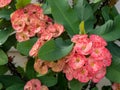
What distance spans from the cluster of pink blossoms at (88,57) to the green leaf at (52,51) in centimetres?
2

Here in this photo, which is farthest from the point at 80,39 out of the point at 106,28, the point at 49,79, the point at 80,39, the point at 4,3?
the point at 4,3

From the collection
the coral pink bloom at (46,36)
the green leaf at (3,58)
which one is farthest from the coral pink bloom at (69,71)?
the green leaf at (3,58)

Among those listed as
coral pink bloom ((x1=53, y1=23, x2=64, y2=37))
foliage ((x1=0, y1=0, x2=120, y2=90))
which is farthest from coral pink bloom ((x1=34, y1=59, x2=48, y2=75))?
coral pink bloom ((x1=53, y1=23, x2=64, y2=37))

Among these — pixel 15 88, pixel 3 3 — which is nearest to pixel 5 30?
pixel 3 3

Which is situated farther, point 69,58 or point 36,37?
point 36,37

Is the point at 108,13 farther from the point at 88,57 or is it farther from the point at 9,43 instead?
the point at 9,43

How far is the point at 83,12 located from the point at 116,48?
0.58 ft

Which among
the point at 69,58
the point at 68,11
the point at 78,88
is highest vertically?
A: the point at 68,11

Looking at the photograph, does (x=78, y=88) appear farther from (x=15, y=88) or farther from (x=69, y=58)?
(x=15, y=88)

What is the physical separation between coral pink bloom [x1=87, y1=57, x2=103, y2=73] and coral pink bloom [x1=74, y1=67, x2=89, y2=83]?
0.06ft

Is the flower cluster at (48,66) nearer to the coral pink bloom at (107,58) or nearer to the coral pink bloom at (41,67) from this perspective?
the coral pink bloom at (41,67)

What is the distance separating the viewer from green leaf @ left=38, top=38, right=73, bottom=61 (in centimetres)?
95

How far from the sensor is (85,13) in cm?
110

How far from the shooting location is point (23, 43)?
1024 mm
